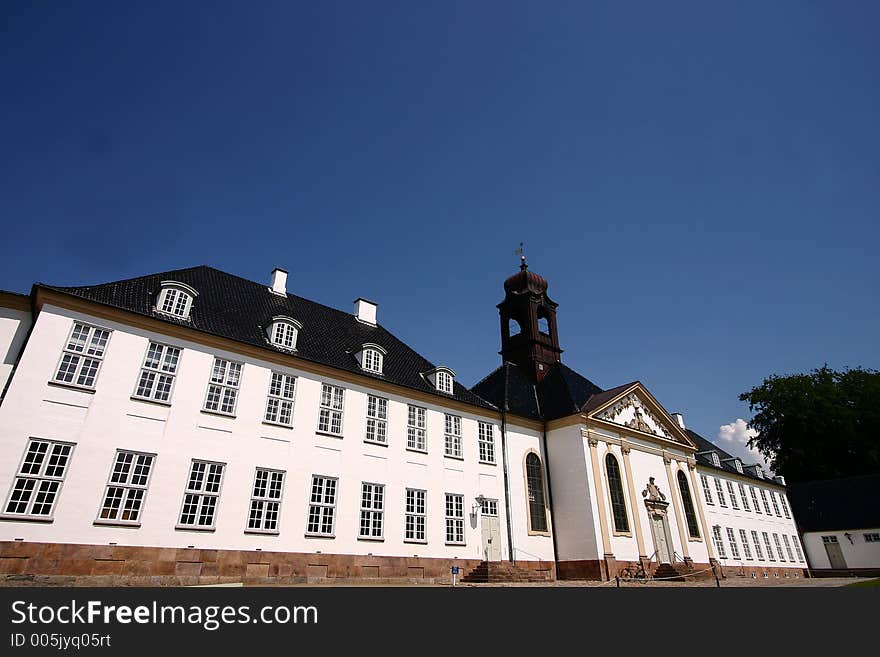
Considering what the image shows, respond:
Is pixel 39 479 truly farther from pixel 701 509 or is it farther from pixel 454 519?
pixel 701 509

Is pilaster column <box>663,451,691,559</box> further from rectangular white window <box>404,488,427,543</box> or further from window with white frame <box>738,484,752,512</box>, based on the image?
rectangular white window <box>404,488,427,543</box>

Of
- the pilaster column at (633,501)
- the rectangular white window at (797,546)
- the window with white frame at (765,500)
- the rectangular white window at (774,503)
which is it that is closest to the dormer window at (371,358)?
the pilaster column at (633,501)

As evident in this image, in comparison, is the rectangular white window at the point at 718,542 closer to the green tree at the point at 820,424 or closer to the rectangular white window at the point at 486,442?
the rectangular white window at the point at 486,442

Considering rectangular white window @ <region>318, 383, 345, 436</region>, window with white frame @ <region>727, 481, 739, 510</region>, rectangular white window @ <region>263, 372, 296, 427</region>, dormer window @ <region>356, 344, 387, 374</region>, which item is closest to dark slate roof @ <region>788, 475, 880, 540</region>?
window with white frame @ <region>727, 481, 739, 510</region>

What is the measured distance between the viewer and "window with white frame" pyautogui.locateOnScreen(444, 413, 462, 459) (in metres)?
23.8

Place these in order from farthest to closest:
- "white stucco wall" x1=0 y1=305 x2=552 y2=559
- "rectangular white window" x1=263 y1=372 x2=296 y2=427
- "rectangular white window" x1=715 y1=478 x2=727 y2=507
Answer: "rectangular white window" x1=715 y1=478 x2=727 y2=507
"rectangular white window" x1=263 y1=372 x2=296 y2=427
"white stucco wall" x1=0 y1=305 x2=552 y2=559

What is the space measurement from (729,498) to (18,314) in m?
42.2

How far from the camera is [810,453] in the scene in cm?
5288

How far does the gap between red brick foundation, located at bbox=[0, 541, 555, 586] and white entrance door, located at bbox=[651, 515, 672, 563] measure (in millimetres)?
13723

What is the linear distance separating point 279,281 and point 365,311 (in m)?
4.98

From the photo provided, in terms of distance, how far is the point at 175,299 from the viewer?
60.2 feet

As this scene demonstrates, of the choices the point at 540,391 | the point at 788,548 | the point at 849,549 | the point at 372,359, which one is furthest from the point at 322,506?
the point at 849,549

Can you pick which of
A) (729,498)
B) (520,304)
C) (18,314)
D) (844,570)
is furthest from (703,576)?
(18,314)
